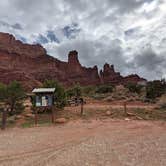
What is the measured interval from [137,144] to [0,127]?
8454 mm

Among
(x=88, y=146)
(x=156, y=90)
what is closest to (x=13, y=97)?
(x=88, y=146)

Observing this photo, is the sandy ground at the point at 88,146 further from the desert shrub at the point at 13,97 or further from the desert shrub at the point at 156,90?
the desert shrub at the point at 156,90

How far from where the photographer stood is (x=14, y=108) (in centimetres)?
1972

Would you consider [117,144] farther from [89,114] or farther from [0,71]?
[0,71]

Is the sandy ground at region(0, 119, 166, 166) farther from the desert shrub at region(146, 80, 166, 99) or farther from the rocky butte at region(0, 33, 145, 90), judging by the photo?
the rocky butte at region(0, 33, 145, 90)

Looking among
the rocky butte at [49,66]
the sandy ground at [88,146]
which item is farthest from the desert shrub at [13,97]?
the rocky butte at [49,66]

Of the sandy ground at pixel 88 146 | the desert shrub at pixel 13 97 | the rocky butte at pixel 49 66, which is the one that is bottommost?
the sandy ground at pixel 88 146

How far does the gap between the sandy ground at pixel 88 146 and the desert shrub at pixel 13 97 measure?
618 centimetres

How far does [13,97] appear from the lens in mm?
19531

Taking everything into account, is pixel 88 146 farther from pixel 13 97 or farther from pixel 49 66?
pixel 49 66

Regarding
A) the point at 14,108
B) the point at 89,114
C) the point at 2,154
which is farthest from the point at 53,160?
the point at 14,108

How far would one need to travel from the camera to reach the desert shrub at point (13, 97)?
19531mm

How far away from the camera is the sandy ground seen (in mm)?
7641

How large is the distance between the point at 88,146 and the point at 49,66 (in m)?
102
